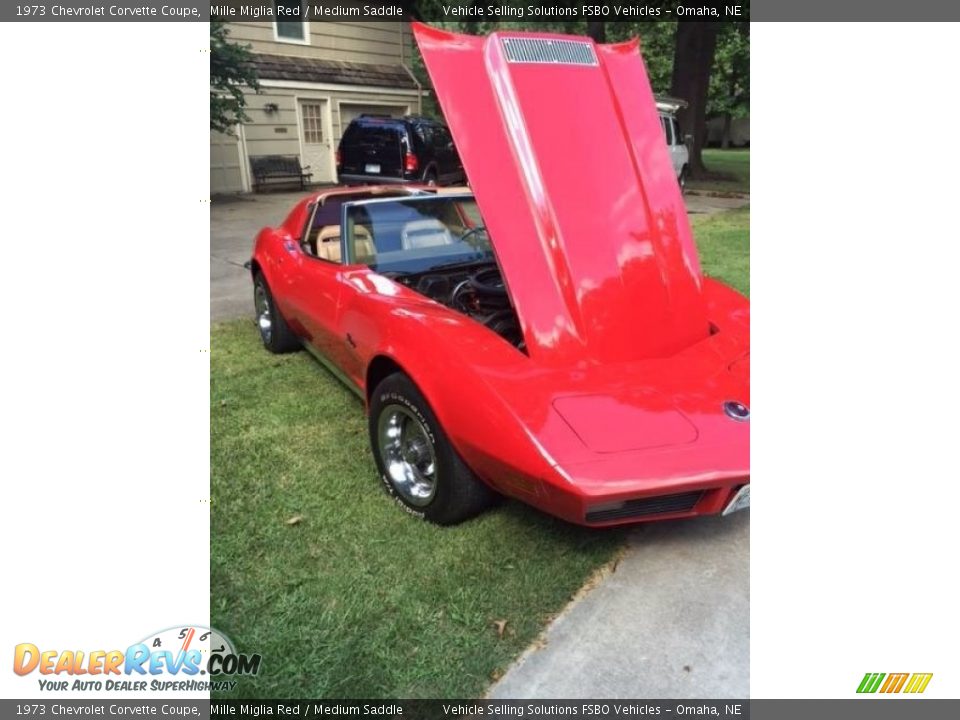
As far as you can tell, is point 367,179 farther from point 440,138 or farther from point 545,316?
point 545,316

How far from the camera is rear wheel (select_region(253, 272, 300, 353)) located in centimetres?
442

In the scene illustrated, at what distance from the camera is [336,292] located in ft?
10.7

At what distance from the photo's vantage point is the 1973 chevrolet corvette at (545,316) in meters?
2.06

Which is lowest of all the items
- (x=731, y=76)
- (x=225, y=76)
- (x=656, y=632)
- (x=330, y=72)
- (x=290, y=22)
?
(x=656, y=632)

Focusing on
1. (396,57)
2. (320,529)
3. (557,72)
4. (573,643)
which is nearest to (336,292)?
(320,529)

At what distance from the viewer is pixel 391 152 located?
470 inches

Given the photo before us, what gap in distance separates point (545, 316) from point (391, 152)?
10.2 metres

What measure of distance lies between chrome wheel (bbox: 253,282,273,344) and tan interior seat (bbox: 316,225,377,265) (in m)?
0.73

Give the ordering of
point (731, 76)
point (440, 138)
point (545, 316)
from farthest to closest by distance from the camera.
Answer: point (731, 76) < point (440, 138) < point (545, 316)

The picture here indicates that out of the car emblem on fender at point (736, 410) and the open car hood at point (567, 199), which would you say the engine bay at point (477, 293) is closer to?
the open car hood at point (567, 199)

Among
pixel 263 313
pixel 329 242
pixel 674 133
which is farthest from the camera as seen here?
pixel 674 133

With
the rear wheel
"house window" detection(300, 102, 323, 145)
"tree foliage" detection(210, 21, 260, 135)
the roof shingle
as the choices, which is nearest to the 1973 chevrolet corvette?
the rear wheel

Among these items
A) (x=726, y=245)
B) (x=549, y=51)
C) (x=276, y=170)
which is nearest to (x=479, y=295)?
(x=549, y=51)
